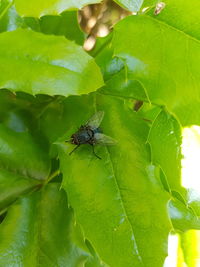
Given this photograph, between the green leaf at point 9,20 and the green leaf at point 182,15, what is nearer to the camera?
the green leaf at point 182,15

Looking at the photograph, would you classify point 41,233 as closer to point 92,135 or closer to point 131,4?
point 92,135

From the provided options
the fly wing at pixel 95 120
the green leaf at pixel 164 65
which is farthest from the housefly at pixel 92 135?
the green leaf at pixel 164 65

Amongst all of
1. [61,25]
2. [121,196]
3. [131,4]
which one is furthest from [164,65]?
[61,25]

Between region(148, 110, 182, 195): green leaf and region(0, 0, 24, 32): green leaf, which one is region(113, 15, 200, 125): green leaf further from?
region(0, 0, 24, 32): green leaf

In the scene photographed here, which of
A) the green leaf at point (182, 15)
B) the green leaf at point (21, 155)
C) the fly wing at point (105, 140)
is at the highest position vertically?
the green leaf at point (182, 15)

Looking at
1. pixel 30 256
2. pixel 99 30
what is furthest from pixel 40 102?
pixel 99 30

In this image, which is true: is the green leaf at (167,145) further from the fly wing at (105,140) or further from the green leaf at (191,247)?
the green leaf at (191,247)
